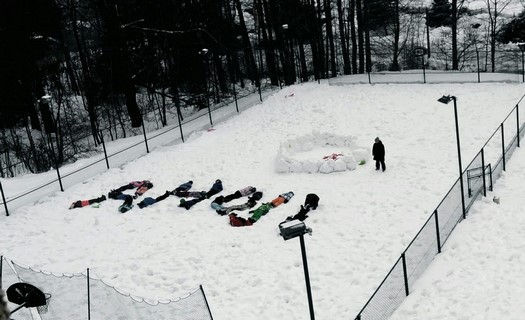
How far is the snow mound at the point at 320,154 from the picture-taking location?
906 inches

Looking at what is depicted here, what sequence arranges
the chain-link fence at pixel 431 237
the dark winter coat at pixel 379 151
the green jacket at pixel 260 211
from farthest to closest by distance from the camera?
1. the dark winter coat at pixel 379 151
2. the green jacket at pixel 260 211
3. the chain-link fence at pixel 431 237

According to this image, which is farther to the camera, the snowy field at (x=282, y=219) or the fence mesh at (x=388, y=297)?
the snowy field at (x=282, y=219)

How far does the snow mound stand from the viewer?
2300cm

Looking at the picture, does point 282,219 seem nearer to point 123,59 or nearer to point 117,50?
point 117,50

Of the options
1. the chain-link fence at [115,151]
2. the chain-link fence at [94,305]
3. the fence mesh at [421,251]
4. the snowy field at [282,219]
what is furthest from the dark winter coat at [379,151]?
the chain-link fence at [115,151]

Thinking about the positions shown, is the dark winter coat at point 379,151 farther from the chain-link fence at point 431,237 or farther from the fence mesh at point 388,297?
the fence mesh at point 388,297

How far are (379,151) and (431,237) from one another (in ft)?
24.4

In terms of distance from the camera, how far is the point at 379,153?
872 inches

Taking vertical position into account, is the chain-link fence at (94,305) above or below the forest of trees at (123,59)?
below

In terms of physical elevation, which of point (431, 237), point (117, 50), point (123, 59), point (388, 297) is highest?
point (117, 50)

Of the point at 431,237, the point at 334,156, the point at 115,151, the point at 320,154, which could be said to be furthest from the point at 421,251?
the point at 115,151

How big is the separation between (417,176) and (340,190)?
9.98 feet

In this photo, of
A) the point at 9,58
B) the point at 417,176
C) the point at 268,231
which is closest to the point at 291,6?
the point at 9,58

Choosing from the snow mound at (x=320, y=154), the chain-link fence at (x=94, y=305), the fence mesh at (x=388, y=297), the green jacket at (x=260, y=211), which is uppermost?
the chain-link fence at (x=94, y=305)
